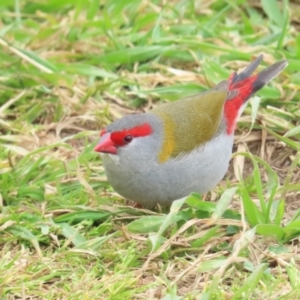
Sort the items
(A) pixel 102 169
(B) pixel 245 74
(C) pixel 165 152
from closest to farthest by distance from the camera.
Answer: (C) pixel 165 152
(A) pixel 102 169
(B) pixel 245 74

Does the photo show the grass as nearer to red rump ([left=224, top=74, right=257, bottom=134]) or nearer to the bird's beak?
red rump ([left=224, top=74, right=257, bottom=134])

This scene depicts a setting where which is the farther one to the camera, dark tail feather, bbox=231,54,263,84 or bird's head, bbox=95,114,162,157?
dark tail feather, bbox=231,54,263,84

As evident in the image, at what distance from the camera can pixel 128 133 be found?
177 inches

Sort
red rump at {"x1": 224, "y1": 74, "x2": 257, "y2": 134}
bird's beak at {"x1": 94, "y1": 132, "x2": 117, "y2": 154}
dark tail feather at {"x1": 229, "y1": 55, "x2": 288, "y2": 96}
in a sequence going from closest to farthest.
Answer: bird's beak at {"x1": 94, "y1": 132, "x2": 117, "y2": 154}, red rump at {"x1": 224, "y1": 74, "x2": 257, "y2": 134}, dark tail feather at {"x1": 229, "y1": 55, "x2": 288, "y2": 96}

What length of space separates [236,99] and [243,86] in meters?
0.14

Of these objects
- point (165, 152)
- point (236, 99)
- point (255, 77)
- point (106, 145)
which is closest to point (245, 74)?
point (255, 77)

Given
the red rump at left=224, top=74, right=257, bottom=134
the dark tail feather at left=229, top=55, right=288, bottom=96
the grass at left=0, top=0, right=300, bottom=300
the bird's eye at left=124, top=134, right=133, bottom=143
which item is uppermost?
the bird's eye at left=124, top=134, right=133, bottom=143

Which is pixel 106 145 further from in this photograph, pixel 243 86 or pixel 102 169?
pixel 243 86

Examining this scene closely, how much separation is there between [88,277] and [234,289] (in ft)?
2.31

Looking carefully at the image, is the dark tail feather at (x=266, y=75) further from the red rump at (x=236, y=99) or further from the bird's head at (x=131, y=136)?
the bird's head at (x=131, y=136)

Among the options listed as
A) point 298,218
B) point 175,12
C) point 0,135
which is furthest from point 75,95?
point 298,218

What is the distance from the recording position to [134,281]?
3857 mm

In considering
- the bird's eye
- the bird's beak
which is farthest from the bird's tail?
the bird's beak

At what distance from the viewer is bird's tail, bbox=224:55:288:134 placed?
16.7ft
